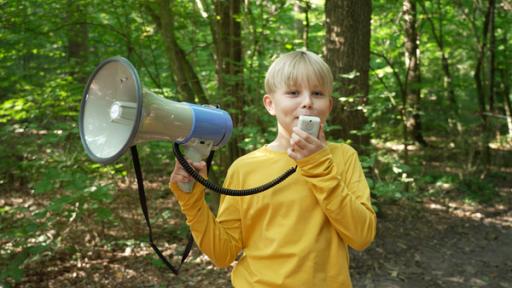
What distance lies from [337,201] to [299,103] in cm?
39

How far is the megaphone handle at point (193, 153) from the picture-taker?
1590mm

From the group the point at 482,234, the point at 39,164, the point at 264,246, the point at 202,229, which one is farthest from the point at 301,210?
the point at 482,234

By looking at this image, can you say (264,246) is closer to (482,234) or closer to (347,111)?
(347,111)

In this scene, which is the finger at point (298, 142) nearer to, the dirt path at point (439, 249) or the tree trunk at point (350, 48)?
the dirt path at point (439, 249)

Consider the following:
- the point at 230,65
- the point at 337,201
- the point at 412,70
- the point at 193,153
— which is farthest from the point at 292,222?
the point at 412,70

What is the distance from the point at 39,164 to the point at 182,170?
3.63 metres

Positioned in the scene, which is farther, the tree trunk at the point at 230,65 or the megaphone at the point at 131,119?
the tree trunk at the point at 230,65

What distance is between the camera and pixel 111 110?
151cm

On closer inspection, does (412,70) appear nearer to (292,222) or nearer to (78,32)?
(78,32)

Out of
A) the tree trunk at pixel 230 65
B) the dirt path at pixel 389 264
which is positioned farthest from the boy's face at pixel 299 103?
the dirt path at pixel 389 264

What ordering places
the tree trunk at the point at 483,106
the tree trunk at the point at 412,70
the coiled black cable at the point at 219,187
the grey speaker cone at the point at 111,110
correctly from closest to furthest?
the grey speaker cone at the point at 111,110 → the coiled black cable at the point at 219,187 → the tree trunk at the point at 412,70 → the tree trunk at the point at 483,106

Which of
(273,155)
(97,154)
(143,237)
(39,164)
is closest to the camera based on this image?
(97,154)

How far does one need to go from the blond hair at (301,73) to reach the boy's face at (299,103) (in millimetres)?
18

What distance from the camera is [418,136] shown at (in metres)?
11.6
